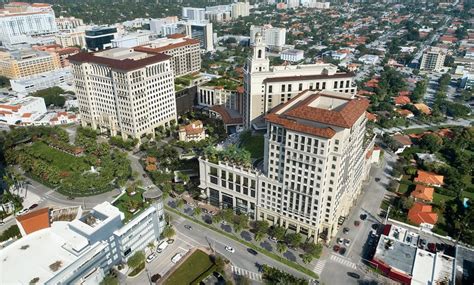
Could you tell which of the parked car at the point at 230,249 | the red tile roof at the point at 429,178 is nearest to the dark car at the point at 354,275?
the parked car at the point at 230,249

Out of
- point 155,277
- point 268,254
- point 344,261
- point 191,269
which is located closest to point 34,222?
point 155,277

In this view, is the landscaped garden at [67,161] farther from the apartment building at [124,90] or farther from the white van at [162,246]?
the white van at [162,246]

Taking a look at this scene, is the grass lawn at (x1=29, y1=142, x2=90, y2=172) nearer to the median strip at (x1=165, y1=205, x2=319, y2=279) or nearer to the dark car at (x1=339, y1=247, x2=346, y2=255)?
the median strip at (x1=165, y1=205, x2=319, y2=279)

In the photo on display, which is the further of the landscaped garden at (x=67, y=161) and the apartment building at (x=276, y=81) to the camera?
the apartment building at (x=276, y=81)

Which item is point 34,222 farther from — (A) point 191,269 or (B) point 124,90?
(B) point 124,90

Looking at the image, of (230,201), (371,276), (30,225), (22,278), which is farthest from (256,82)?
(22,278)

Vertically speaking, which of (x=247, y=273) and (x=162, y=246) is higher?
(x=162, y=246)
